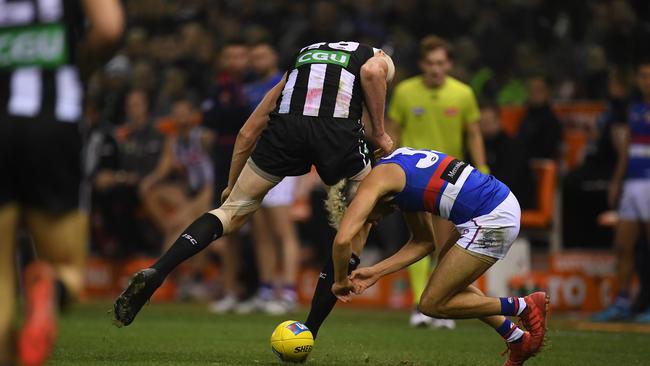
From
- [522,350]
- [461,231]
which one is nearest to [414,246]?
[461,231]

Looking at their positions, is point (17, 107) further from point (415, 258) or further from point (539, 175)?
point (539, 175)

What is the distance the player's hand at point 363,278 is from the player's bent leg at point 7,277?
8.94ft

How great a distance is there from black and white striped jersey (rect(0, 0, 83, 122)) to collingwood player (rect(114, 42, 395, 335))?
3.37 m

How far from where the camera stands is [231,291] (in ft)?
45.6

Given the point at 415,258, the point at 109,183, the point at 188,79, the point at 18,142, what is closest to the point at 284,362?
the point at 415,258

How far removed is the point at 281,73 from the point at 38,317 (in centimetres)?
1142

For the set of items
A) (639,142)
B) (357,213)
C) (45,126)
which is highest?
(45,126)

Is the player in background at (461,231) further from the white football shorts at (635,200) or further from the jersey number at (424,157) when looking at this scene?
the white football shorts at (635,200)

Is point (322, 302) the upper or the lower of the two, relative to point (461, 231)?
lower

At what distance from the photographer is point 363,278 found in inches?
288

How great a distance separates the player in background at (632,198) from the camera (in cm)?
1269

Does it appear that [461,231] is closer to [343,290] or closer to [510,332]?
[510,332]

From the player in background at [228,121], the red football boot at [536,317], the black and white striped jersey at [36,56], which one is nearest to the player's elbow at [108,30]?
the black and white striped jersey at [36,56]

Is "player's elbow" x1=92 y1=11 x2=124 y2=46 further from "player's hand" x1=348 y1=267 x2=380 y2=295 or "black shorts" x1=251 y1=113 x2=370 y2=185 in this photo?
"black shorts" x1=251 y1=113 x2=370 y2=185
